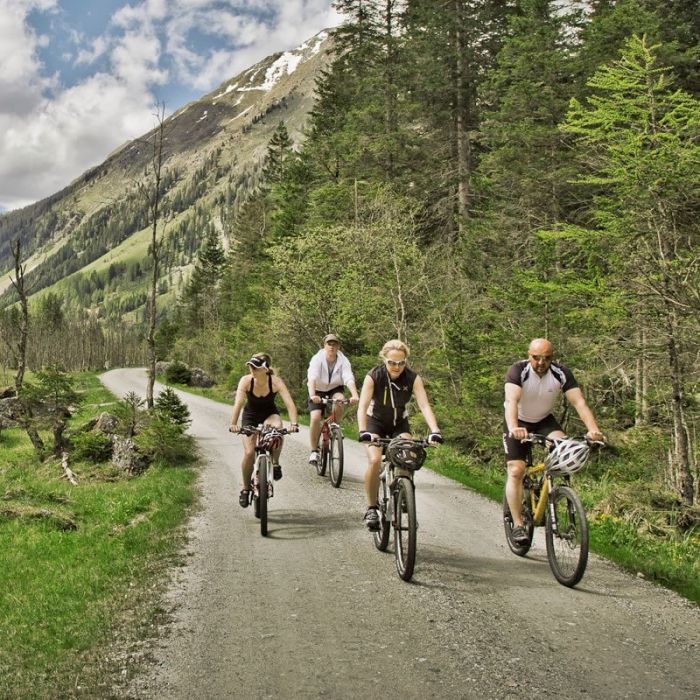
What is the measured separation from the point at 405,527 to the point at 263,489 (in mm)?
2527

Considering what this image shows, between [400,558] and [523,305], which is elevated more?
[523,305]

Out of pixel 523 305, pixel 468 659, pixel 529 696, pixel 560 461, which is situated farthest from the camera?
pixel 523 305

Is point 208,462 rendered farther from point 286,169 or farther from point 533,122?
point 286,169

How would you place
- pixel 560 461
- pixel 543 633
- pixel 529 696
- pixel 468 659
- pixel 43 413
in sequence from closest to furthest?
pixel 529 696 → pixel 468 659 → pixel 543 633 → pixel 560 461 → pixel 43 413

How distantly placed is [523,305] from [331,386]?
4.87 m

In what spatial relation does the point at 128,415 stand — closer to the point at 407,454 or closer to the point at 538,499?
the point at 407,454

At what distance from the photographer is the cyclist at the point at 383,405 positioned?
7.04 meters

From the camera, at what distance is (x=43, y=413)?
68.6 ft

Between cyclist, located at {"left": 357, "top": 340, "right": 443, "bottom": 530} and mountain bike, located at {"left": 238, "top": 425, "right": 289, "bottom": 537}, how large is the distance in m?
1.63

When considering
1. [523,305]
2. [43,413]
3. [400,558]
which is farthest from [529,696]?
[43,413]

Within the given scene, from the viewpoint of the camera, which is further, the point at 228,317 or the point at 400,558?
the point at 228,317

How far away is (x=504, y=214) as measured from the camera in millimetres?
22438

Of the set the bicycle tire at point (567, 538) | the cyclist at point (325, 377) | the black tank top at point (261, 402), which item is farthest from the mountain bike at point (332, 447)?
the bicycle tire at point (567, 538)

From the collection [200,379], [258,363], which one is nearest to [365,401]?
[258,363]
